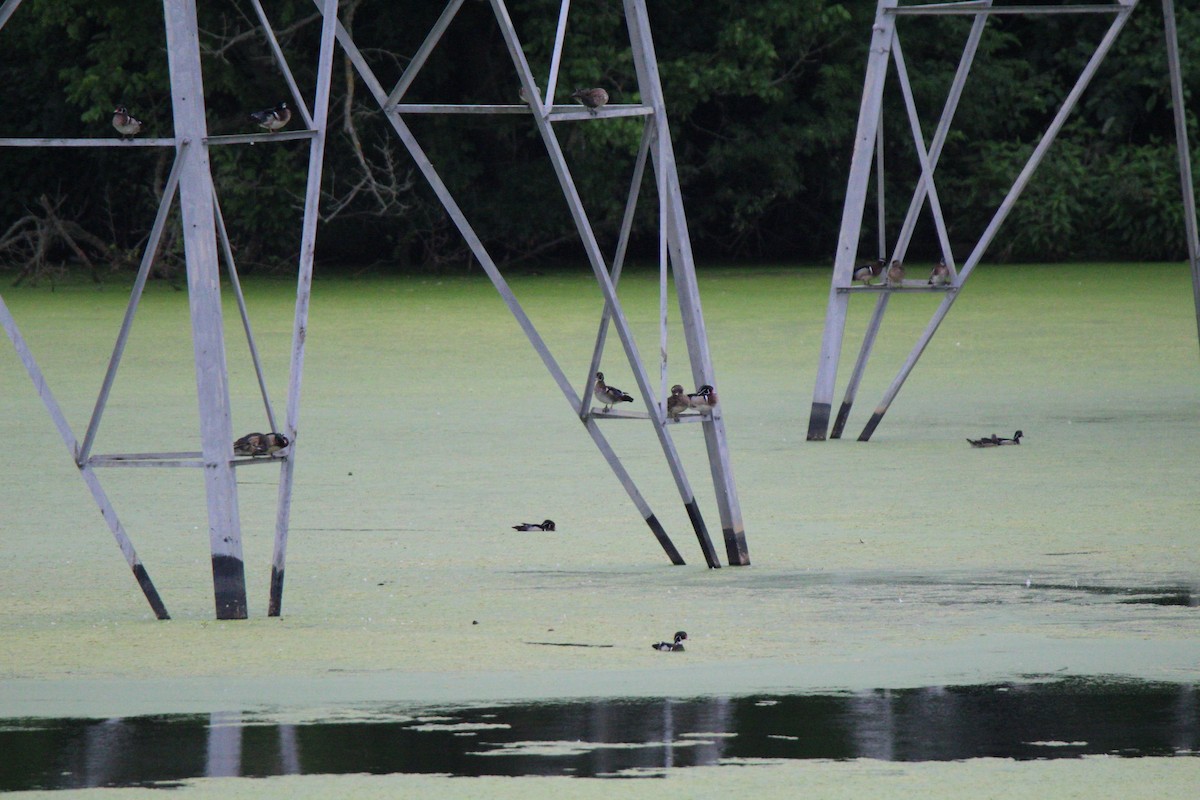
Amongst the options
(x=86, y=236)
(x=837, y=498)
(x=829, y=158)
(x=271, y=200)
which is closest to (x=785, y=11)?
(x=829, y=158)

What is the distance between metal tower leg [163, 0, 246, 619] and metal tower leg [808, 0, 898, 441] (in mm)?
3605

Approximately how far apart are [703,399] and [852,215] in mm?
2823

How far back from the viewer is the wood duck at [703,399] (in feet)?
16.1

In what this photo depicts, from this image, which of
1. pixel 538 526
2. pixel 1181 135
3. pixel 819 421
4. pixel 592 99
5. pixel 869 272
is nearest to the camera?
pixel 592 99

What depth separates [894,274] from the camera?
7676 millimetres

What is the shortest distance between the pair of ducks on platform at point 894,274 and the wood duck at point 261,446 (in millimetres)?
Result: 3611

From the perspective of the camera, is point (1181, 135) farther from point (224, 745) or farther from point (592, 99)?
point (224, 745)

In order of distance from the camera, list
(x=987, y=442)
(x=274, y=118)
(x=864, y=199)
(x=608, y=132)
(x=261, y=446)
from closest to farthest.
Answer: (x=261, y=446) → (x=274, y=118) → (x=987, y=442) → (x=864, y=199) → (x=608, y=132)

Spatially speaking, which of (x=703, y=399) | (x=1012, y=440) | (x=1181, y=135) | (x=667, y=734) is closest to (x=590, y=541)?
(x=703, y=399)

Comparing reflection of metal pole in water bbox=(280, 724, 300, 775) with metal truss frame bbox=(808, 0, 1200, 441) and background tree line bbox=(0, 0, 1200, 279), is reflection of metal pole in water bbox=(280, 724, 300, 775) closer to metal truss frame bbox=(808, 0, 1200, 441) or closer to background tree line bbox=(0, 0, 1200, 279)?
metal truss frame bbox=(808, 0, 1200, 441)

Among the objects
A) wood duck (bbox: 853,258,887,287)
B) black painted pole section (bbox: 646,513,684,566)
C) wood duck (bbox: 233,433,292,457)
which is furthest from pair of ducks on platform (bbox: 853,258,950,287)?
wood duck (bbox: 233,433,292,457)

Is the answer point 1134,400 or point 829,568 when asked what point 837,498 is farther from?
point 1134,400

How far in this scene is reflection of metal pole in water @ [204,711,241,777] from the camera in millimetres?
3146

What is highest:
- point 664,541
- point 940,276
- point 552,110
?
point 940,276
